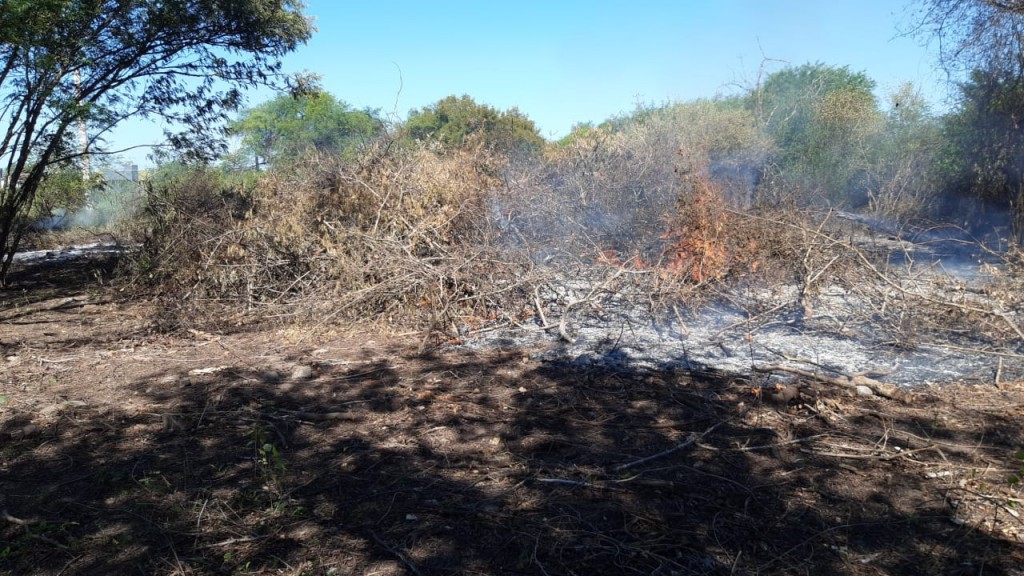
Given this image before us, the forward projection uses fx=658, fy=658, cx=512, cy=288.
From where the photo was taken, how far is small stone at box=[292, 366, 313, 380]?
4344mm

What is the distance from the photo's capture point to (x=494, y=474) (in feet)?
9.36

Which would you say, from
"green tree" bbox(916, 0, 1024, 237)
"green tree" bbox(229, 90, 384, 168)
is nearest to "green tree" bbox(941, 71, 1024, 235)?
"green tree" bbox(916, 0, 1024, 237)

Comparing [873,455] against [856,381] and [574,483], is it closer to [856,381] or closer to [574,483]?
[856,381]

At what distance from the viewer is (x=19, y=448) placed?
10.7ft

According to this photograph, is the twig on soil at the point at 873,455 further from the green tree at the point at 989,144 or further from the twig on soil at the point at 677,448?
the green tree at the point at 989,144

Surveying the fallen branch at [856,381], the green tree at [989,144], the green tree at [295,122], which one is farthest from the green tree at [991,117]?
the green tree at [295,122]

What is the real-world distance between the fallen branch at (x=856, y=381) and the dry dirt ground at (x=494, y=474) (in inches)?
3.3

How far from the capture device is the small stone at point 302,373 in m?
4.34

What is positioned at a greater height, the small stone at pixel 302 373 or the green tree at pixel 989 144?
the green tree at pixel 989 144

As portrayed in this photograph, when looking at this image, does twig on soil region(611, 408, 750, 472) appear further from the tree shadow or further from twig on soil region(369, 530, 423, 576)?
twig on soil region(369, 530, 423, 576)

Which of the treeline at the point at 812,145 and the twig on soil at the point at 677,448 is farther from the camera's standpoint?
the treeline at the point at 812,145

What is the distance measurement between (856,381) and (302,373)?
11.3ft

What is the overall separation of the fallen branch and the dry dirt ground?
0.08 m

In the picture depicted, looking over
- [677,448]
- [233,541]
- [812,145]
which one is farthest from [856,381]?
[812,145]
